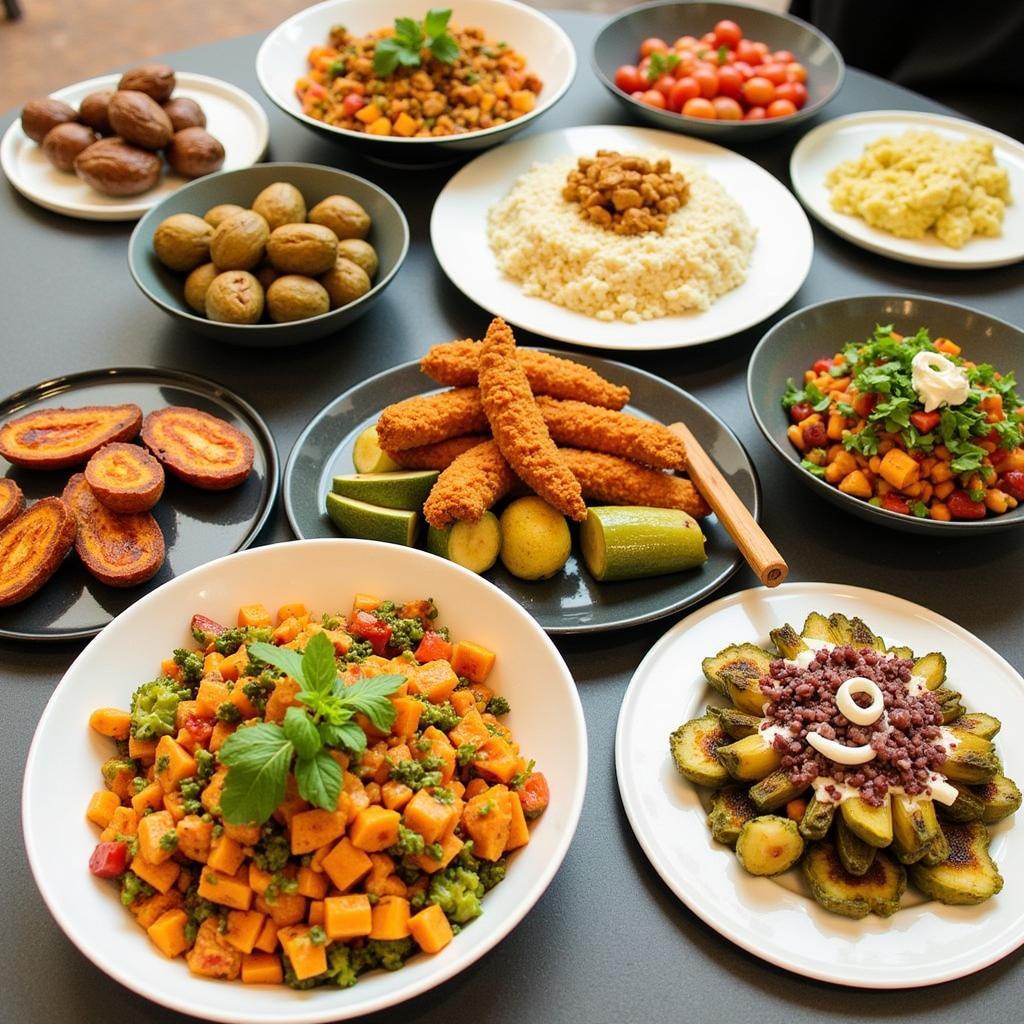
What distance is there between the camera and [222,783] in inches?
53.3

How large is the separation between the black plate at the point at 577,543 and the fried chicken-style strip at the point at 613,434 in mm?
131

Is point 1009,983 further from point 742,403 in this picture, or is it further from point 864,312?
point 864,312

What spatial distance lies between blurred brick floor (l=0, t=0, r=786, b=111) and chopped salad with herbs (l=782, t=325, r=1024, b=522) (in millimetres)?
5159

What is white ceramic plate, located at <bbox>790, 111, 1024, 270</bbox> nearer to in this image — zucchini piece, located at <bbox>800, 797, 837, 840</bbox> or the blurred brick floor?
zucchini piece, located at <bbox>800, 797, 837, 840</bbox>

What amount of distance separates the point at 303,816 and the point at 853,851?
834 mm

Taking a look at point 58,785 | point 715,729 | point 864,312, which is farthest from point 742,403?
point 58,785

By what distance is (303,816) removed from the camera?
1311 mm

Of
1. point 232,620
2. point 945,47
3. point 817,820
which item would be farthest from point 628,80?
point 817,820

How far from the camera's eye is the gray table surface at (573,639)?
55.5 inches

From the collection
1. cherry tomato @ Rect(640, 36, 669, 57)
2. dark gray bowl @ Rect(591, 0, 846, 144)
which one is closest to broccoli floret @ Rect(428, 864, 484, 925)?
dark gray bowl @ Rect(591, 0, 846, 144)

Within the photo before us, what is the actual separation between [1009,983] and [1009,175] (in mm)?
2519

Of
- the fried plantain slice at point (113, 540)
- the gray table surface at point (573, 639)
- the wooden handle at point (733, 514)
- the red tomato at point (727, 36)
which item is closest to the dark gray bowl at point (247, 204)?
the gray table surface at point (573, 639)

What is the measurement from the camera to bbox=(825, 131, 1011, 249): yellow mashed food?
2770mm

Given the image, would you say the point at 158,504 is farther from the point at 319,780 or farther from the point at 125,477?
the point at 319,780
